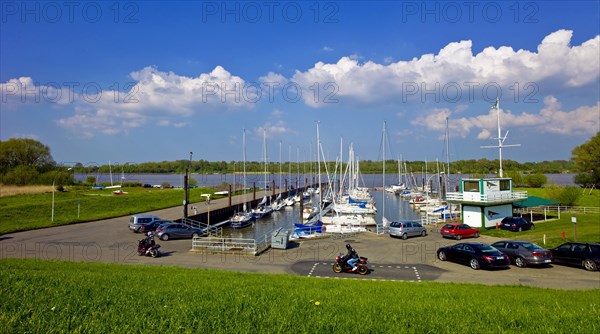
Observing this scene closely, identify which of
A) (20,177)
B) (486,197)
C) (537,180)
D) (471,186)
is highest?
(20,177)

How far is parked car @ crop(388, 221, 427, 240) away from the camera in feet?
104

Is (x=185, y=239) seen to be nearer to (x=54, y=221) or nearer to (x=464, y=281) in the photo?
(x=54, y=221)

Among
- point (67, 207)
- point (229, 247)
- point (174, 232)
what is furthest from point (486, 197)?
point (67, 207)

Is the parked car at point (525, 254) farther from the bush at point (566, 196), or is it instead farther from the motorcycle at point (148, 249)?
the bush at point (566, 196)

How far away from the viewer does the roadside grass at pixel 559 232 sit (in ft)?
92.5

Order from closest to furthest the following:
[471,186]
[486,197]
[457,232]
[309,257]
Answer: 1. [309,257]
2. [457,232]
3. [486,197]
4. [471,186]

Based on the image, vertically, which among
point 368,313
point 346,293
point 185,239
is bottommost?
point 185,239

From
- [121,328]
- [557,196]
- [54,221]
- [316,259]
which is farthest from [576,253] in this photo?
[54,221]

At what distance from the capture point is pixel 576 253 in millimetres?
21016

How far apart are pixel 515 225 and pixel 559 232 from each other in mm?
3506

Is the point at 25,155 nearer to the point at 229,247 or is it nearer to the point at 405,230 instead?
the point at 229,247

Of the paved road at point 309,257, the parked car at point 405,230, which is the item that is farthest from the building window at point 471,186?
the parked car at point 405,230

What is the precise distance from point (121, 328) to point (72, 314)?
1.45 meters

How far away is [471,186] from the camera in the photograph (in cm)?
3734
